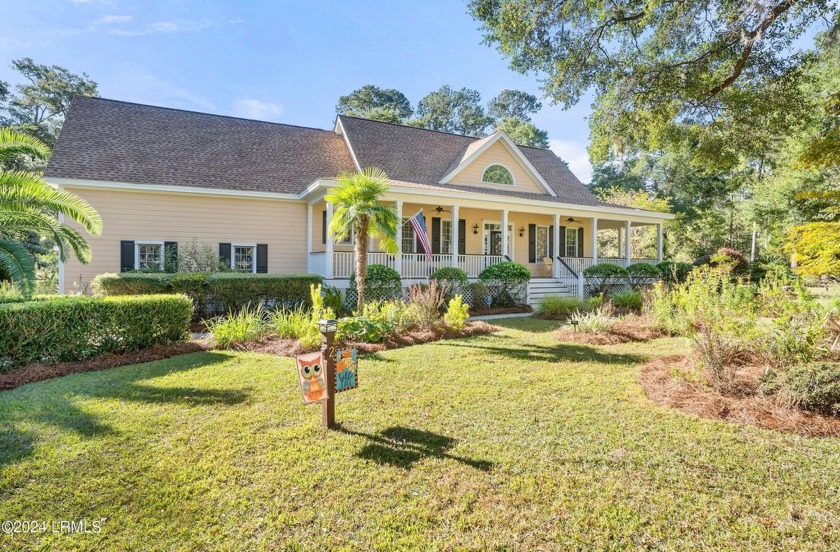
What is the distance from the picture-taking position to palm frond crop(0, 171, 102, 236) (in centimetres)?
659

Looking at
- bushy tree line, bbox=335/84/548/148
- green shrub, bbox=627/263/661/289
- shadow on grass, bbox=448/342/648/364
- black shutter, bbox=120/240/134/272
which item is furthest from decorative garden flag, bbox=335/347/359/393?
bushy tree line, bbox=335/84/548/148

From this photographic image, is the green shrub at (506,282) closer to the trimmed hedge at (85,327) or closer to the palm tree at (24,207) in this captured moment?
the trimmed hedge at (85,327)

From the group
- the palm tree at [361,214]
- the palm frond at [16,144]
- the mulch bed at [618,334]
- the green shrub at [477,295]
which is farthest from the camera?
the green shrub at [477,295]

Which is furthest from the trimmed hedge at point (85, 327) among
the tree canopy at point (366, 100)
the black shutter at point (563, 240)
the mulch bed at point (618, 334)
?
the tree canopy at point (366, 100)

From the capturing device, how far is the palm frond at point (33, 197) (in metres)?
6.59

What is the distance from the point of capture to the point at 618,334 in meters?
8.47

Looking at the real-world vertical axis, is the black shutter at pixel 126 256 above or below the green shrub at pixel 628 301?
above

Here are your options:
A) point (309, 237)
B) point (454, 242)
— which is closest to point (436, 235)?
point (454, 242)

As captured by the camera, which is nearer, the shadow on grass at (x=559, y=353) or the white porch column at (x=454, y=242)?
the shadow on grass at (x=559, y=353)

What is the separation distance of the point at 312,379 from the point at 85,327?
16.1 feet

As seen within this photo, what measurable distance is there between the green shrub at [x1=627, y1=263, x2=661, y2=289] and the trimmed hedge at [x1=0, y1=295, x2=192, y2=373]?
16.1 m

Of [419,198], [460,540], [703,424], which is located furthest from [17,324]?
[419,198]

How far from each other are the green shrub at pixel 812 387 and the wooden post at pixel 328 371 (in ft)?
15.6

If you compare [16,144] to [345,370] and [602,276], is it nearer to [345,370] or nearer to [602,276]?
[345,370]
